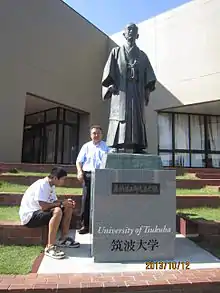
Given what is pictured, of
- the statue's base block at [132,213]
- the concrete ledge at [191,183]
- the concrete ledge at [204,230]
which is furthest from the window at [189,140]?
the statue's base block at [132,213]

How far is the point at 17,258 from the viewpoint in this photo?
3.47 metres

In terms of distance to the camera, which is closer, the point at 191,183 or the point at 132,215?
the point at 132,215

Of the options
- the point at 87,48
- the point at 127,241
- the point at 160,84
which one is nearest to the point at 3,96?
the point at 87,48

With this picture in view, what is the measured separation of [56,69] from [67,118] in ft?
9.25

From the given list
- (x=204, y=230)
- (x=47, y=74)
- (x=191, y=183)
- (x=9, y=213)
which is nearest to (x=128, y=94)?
(x=204, y=230)

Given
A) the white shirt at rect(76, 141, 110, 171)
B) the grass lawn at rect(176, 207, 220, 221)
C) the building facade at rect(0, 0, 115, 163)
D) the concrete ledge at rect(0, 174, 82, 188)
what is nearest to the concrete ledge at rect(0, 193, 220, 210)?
the grass lawn at rect(176, 207, 220, 221)

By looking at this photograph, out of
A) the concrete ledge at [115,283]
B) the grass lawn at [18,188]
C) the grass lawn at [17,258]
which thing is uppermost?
the grass lawn at [18,188]

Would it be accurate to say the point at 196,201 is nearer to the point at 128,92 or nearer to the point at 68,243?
the point at 128,92

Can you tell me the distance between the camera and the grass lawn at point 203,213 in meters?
5.05

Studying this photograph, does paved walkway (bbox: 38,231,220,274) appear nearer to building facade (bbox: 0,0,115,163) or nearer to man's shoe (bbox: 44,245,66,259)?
man's shoe (bbox: 44,245,66,259)

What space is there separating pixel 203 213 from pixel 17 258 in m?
3.26
